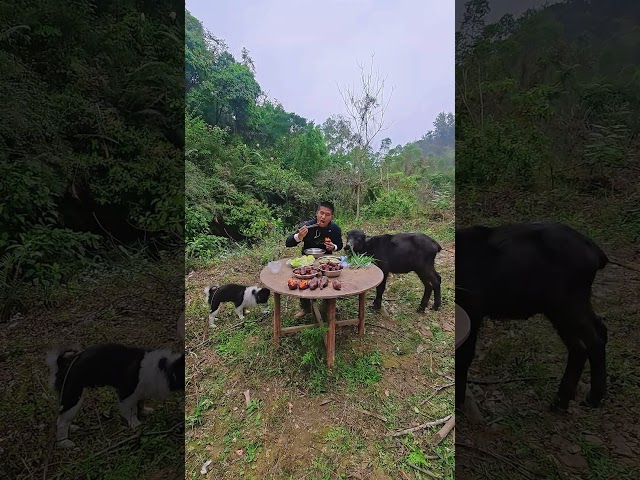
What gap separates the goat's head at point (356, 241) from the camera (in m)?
2.24

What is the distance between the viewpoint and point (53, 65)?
1540 millimetres

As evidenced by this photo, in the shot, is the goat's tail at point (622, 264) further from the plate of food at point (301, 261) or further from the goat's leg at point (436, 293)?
the plate of food at point (301, 261)

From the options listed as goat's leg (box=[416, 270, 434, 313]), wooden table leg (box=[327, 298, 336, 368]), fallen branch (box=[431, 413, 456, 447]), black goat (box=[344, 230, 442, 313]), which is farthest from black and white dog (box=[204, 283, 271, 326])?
fallen branch (box=[431, 413, 456, 447])

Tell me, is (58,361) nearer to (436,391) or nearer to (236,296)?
(236,296)

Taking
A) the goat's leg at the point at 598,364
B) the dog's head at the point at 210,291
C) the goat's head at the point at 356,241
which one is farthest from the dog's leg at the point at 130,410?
the goat's leg at the point at 598,364

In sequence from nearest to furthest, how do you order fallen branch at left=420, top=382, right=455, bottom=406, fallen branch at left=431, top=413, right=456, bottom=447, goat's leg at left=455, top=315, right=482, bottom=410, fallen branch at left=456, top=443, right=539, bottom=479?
fallen branch at left=456, top=443, right=539, bottom=479
goat's leg at left=455, top=315, right=482, bottom=410
fallen branch at left=431, top=413, right=456, bottom=447
fallen branch at left=420, top=382, right=455, bottom=406

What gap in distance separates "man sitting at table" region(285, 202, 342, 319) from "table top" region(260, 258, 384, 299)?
14 centimetres

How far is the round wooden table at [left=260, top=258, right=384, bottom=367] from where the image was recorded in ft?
6.30

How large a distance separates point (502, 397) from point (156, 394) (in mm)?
1839

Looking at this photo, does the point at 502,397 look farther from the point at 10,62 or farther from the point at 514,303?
the point at 10,62

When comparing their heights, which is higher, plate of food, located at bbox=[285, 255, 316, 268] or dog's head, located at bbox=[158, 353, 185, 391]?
plate of food, located at bbox=[285, 255, 316, 268]

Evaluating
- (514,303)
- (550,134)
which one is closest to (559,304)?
(514,303)

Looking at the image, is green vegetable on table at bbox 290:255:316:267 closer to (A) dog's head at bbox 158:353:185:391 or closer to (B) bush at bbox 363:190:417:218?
(B) bush at bbox 363:190:417:218

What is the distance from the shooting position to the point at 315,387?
199cm
